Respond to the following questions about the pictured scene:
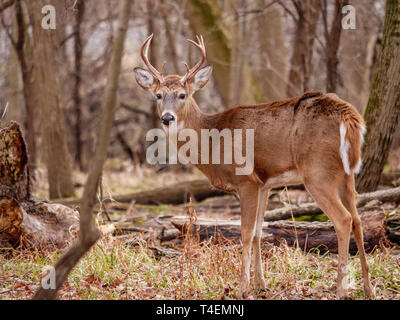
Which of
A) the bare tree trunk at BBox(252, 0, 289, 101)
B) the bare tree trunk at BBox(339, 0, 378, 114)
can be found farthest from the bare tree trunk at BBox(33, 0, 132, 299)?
the bare tree trunk at BBox(252, 0, 289, 101)

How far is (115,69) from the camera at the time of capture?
3.82 meters

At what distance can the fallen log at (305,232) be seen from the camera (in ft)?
20.5

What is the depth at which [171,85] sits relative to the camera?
19.2 feet

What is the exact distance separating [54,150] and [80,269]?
4.30 metres

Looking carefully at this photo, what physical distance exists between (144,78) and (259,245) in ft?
7.44

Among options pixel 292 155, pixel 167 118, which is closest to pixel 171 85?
pixel 167 118

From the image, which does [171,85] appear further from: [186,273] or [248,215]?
[186,273]

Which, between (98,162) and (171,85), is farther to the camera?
(171,85)

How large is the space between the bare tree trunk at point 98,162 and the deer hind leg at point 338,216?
6.52 ft

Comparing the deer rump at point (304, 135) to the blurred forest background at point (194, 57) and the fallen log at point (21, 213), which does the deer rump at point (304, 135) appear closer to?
the fallen log at point (21, 213)

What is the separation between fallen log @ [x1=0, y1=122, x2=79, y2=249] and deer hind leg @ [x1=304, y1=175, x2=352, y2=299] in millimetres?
2948

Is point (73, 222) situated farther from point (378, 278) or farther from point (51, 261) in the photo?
point (378, 278)

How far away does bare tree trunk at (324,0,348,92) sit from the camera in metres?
7.86

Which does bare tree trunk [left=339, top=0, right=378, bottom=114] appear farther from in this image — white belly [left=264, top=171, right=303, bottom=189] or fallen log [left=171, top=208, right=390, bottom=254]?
white belly [left=264, top=171, right=303, bottom=189]
